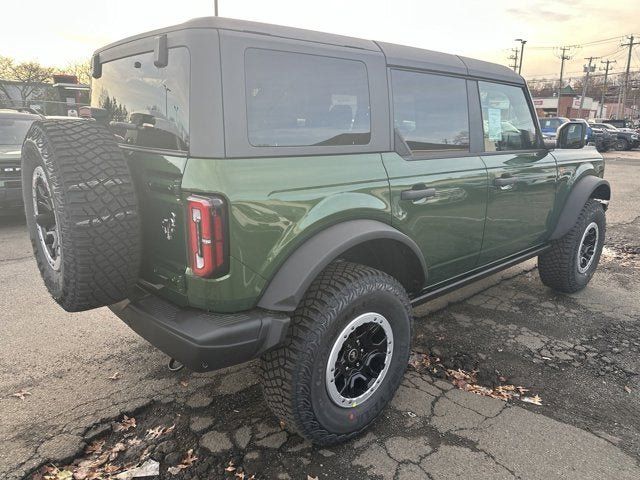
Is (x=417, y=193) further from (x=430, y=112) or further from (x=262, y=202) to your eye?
(x=262, y=202)

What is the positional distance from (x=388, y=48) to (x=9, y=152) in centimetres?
661

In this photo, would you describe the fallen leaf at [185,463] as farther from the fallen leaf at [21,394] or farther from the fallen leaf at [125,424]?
the fallen leaf at [21,394]

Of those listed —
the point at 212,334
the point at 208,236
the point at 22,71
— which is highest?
the point at 22,71

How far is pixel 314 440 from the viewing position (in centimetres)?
229

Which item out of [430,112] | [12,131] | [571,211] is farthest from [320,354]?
[12,131]

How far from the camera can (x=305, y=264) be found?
6.89 feet

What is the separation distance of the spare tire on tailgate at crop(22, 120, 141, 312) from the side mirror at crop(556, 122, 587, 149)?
345 centimetres

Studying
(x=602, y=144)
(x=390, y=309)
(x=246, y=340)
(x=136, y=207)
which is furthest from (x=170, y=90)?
(x=602, y=144)

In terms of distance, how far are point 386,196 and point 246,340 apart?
1.07m

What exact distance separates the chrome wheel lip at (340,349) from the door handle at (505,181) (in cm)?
141

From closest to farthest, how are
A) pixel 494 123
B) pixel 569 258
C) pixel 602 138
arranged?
pixel 494 123 < pixel 569 258 < pixel 602 138

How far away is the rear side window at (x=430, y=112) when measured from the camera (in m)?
2.70

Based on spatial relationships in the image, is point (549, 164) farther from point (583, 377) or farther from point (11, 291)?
point (11, 291)

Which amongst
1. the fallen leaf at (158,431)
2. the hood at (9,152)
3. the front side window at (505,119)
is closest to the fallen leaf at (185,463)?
the fallen leaf at (158,431)
